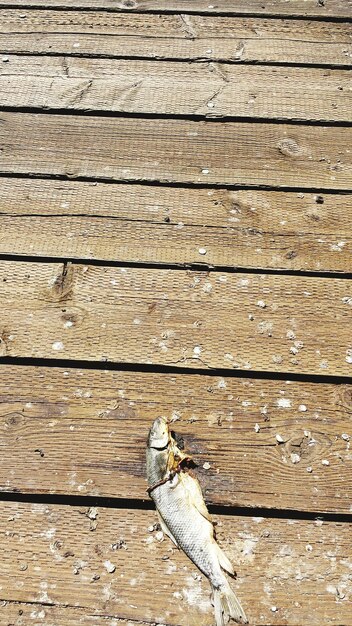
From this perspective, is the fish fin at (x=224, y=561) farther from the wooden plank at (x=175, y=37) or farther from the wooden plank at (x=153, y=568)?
the wooden plank at (x=175, y=37)

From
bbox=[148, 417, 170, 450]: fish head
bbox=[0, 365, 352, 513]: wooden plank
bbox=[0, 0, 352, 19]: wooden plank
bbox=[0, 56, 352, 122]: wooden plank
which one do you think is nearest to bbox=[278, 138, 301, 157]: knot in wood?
bbox=[0, 56, 352, 122]: wooden plank

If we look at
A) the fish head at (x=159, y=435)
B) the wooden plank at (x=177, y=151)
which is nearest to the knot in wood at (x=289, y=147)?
the wooden plank at (x=177, y=151)

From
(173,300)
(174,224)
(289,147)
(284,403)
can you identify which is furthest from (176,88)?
(284,403)

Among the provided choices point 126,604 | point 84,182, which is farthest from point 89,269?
point 126,604

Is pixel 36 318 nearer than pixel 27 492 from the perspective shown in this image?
No

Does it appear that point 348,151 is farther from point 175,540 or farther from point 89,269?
point 175,540

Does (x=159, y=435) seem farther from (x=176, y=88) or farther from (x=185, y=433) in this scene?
(x=176, y=88)
